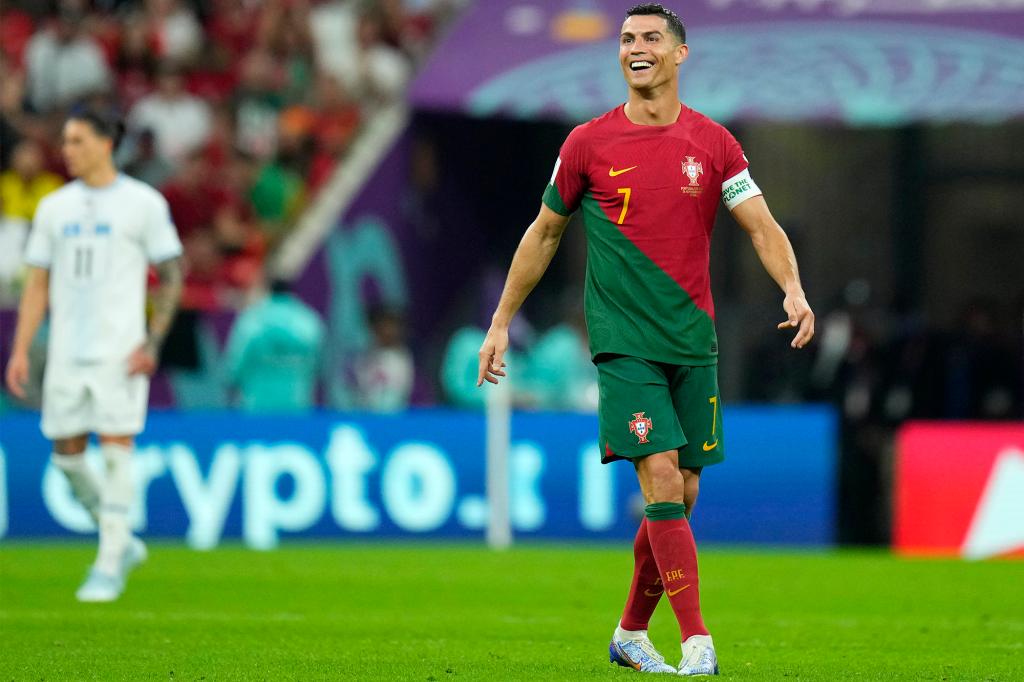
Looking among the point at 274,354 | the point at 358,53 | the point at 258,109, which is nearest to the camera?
the point at 274,354

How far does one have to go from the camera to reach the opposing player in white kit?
9711 millimetres

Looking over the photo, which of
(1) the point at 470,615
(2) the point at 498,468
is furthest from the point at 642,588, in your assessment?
Answer: (2) the point at 498,468

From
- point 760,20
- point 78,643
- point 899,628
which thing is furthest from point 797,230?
point 78,643

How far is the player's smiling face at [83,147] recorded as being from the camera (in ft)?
31.8

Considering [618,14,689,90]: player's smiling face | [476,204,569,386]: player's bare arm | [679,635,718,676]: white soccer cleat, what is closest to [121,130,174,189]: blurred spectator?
[476,204,569,386]: player's bare arm

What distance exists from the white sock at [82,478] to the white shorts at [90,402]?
→ 0.15 meters

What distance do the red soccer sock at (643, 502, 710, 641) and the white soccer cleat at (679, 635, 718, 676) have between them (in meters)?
0.04

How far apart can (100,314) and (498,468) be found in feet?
17.1

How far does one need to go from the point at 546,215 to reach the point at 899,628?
3.22m

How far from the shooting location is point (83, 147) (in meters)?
9.73

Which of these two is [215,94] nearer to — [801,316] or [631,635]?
[631,635]

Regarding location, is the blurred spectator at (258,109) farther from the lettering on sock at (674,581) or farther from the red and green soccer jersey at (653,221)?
the lettering on sock at (674,581)

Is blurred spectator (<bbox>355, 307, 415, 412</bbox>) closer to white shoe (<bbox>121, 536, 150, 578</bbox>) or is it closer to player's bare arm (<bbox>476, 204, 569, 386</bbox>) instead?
white shoe (<bbox>121, 536, 150, 578</bbox>)

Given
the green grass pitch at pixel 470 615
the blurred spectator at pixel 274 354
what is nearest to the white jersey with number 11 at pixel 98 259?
the green grass pitch at pixel 470 615
